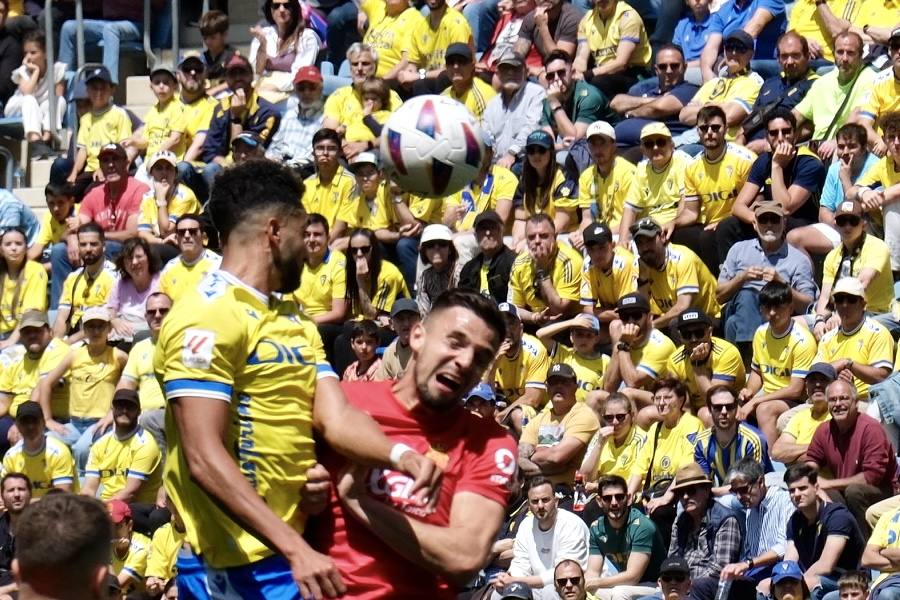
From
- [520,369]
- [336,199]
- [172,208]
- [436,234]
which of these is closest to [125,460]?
[172,208]

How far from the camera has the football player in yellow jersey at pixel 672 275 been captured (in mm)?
13391

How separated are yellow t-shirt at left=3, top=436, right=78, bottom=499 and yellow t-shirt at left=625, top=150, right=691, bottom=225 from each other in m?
5.05

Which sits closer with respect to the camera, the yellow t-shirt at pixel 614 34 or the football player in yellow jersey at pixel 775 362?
the football player in yellow jersey at pixel 775 362

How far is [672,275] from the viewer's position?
13.5 meters

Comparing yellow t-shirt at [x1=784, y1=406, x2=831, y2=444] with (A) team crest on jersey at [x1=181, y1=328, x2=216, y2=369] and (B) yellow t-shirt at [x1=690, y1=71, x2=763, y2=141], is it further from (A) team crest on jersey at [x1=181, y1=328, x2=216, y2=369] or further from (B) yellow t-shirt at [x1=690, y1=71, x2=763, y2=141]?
(A) team crest on jersey at [x1=181, y1=328, x2=216, y2=369]

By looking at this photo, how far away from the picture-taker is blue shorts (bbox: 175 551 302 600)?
5.25 meters

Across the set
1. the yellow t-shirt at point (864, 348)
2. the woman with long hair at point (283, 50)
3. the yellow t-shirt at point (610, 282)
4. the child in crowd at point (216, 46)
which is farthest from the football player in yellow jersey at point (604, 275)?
the child in crowd at point (216, 46)

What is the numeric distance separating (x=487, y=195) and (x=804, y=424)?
13.1ft

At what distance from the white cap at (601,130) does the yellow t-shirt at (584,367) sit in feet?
6.35

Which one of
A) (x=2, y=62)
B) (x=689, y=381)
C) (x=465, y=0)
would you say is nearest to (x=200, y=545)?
(x=689, y=381)

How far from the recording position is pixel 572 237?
14.6 meters

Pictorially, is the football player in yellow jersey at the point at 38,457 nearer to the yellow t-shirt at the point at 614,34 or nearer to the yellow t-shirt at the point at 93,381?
the yellow t-shirt at the point at 93,381

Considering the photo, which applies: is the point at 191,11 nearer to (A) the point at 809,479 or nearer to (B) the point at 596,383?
(B) the point at 596,383

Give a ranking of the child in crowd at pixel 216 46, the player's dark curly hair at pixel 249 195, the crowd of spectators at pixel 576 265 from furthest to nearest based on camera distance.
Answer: the child in crowd at pixel 216 46, the crowd of spectators at pixel 576 265, the player's dark curly hair at pixel 249 195
